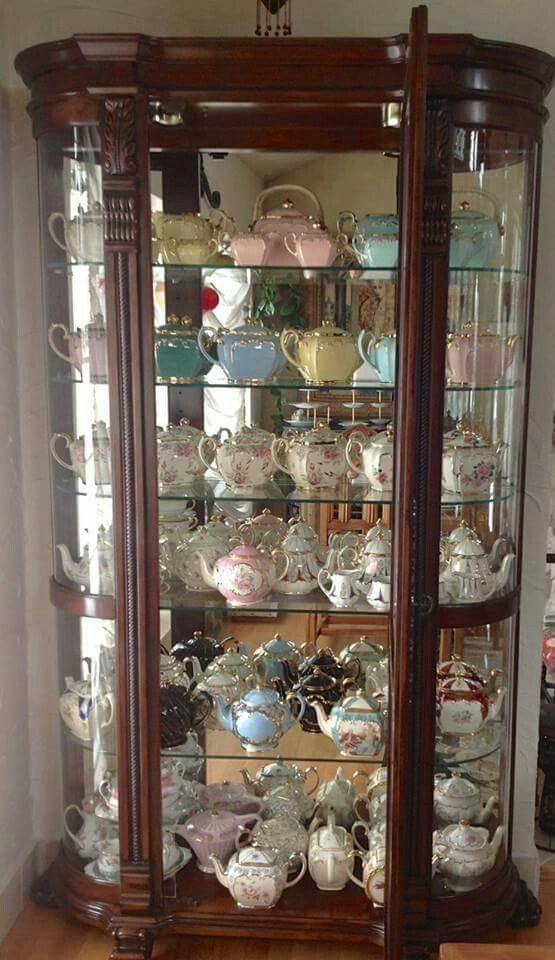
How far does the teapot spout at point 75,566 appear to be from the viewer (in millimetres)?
2123

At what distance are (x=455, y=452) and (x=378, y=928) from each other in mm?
1069

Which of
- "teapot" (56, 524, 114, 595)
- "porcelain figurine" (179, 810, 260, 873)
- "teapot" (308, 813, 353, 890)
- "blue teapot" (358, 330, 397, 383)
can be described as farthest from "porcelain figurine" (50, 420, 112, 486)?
"teapot" (308, 813, 353, 890)

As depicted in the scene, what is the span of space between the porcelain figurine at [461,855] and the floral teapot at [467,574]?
21.7 inches

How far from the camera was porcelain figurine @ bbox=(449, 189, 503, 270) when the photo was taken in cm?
195

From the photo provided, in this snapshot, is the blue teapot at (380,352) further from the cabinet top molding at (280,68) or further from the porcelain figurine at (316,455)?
the cabinet top molding at (280,68)

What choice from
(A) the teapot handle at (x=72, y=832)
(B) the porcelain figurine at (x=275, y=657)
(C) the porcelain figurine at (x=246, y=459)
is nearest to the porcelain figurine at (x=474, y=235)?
(C) the porcelain figurine at (x=246, y=459)

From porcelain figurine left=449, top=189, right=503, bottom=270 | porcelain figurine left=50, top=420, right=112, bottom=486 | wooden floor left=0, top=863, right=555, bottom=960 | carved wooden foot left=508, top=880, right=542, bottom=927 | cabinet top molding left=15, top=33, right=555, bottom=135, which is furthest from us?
carved wooden foot left=508, top=880, right=542, bottom=927

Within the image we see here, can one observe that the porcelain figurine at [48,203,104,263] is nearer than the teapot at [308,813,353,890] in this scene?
Yes

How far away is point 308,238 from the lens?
2045mm

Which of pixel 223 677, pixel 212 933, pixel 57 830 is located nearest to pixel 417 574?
pixel 223 677

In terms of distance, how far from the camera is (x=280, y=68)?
6.05 feet

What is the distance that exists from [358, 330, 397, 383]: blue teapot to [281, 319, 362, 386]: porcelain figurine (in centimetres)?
2

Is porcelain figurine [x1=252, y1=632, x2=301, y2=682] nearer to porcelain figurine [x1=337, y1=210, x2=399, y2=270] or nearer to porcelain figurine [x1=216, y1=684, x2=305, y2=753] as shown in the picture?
porcelain figurine [x1=216, y1=684, x2=305, y2=753]

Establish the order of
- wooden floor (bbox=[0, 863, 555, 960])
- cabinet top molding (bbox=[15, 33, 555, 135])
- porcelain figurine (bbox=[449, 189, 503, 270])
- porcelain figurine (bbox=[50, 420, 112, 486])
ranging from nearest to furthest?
cabinet top molding (bbox=[15, 33, 555, 135]) < porcelain figurine (bbox=[449, 189, 503, 270]) < porcelain figurine (bbox=[50, 420, 112, 486]) < wooden floor (bbox=[0, 863, 555, 960])
